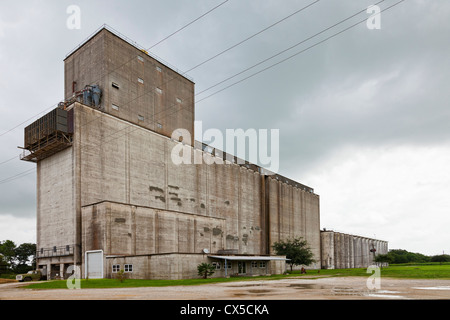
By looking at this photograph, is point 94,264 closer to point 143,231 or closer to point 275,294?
point 143,231

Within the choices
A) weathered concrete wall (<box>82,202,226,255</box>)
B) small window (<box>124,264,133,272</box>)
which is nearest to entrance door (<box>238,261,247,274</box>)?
weathered concrete wall (<box>82,202,226,255</box>)

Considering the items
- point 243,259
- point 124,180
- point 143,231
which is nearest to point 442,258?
point 243,259

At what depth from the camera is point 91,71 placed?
174 ft

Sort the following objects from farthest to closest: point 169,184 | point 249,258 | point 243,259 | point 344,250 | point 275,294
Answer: point 344,250, point 169,184, point 249,258, point 243,259, point 275,294

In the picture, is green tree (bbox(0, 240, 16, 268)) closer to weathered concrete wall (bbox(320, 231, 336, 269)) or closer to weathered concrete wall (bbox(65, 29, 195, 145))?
weathered concrete wall (bbox(65, 29, 195, 145))

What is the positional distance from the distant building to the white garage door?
11 centimetres

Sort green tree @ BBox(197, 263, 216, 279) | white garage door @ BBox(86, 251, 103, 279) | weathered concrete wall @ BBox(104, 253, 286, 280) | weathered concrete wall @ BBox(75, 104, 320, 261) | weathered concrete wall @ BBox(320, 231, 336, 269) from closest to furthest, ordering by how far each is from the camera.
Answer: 1. weathered concrete wall @ BBox(104, 253, 286, 280)
2. green tree @ BBox(197, 263, 216, 279)
3. white garage door @ BBox(86, 251, 103, 279)
4. weathered concrete wall @ BBox(75, 104, 320, 261)
5. weathered concrete wall @ BBox(320, 231, 336, 269)

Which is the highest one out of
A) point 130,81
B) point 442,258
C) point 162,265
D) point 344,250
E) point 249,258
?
point 130,81

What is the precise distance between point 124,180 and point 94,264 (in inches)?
473

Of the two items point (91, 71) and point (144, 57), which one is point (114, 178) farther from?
point (144, 57)

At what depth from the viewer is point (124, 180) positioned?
1937 inches

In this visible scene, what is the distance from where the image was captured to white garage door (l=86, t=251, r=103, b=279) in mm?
40281

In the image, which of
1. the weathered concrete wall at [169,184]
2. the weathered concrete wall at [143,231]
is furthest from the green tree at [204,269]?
the weathered concrete wall at [169,184]
